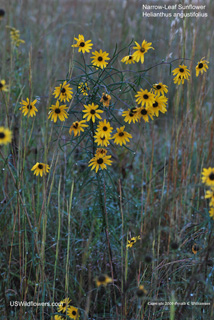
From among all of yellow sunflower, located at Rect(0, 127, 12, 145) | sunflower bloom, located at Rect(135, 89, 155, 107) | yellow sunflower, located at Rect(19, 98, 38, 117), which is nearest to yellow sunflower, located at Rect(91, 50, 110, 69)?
sunflower bloom, located at Rect(135, 89, 155, 107)

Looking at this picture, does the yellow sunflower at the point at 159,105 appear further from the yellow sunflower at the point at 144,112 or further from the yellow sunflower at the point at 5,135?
the yellow sunflower at the point at 5,135

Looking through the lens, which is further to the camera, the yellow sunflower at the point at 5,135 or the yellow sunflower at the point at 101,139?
the yellow sunflower at the point at 101,139

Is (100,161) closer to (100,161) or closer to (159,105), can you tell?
(100,161)

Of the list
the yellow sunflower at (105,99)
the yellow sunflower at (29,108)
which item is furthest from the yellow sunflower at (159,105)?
the yellow sunflower at (29,108)

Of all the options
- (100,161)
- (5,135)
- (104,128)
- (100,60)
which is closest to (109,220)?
(100,161)

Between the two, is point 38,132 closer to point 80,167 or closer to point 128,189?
point 80,167

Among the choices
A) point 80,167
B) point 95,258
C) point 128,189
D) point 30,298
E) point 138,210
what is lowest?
point 30,298

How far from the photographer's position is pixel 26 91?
2.26 metres

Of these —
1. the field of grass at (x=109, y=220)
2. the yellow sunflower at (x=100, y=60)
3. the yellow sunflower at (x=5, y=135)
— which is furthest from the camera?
Result: the yellow sunflower at (x=100, y=60)

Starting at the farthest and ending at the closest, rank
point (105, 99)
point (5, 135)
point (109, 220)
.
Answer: point (109, 220), point (105, 99), point (5, 135)

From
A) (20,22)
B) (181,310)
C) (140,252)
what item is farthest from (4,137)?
(20,22)

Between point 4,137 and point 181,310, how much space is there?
2.60 feet

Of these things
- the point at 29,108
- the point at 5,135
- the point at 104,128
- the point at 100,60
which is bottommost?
the point at 5,135

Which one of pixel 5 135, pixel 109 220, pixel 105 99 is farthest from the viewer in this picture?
pixel 109 220
